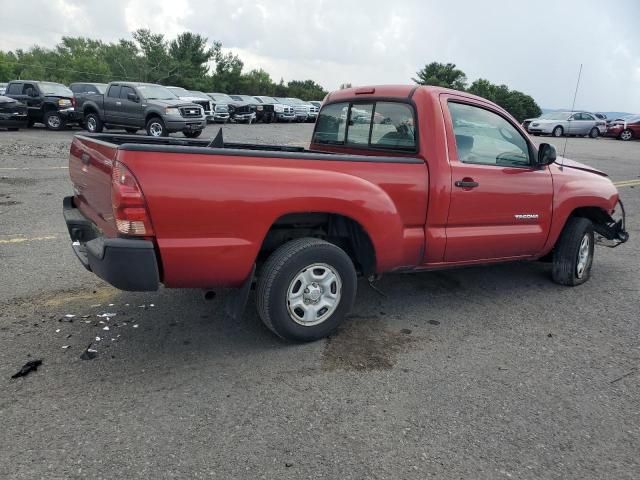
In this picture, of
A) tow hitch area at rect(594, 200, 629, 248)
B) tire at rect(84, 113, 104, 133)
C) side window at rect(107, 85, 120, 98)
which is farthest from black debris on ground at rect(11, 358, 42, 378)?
tire at rect(84, 113, 104, 133)

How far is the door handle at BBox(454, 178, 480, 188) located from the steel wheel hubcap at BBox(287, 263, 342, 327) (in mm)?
1200

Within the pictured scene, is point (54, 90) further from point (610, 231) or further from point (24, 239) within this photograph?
point (610, 231)

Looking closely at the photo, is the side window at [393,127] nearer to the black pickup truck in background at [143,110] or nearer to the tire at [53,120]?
the black pickup truck in background at [143,110]

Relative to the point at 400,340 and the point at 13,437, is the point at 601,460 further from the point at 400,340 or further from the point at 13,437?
the point at 13,437

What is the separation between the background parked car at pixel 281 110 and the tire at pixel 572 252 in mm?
25874

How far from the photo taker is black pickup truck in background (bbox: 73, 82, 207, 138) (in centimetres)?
1658

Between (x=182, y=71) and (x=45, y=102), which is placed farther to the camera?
(x=182, y=71)

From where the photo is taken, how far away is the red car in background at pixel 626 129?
28719mm

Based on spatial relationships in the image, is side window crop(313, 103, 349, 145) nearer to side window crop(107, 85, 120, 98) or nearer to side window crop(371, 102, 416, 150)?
side window crop(371, 102, 416, 150)

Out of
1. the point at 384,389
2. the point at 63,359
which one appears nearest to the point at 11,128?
the point at 63,359

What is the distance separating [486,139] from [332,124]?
144 cm

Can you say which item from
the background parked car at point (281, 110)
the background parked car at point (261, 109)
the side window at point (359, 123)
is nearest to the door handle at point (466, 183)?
the side window at point (359, 123)

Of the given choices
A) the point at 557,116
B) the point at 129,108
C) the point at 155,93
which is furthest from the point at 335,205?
the point at 557,116

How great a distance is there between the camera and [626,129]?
2877cm
